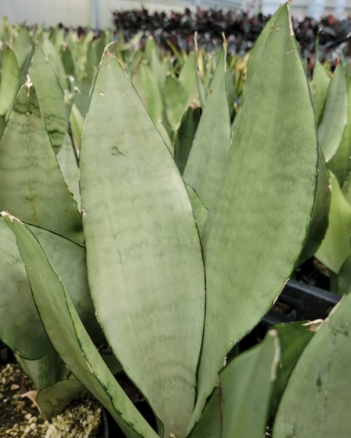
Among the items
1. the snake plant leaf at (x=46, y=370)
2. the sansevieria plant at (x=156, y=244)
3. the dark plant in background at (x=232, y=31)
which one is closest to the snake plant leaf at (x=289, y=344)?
the sansevieria plant at (x=156, y=244)

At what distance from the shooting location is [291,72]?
329 mm

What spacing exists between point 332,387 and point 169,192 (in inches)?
7.3

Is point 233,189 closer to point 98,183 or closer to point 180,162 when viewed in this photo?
point 98,183

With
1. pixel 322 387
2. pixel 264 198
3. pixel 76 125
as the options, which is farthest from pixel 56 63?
pixel 322 387

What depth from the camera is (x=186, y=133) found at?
615 millimetres

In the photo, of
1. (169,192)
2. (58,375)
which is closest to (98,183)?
(169,192)

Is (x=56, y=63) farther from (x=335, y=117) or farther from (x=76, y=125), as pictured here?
(x=335, y=117)

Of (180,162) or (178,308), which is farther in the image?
(180,162)

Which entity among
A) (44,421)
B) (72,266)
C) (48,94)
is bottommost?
(44,421)

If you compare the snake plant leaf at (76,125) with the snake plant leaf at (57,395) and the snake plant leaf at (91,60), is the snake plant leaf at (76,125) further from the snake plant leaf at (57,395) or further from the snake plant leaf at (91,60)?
the snake plant leaf at (91,60)

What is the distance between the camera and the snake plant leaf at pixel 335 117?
26.5 inches

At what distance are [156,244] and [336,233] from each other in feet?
0.96

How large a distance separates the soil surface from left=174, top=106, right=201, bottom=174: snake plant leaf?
31 cm

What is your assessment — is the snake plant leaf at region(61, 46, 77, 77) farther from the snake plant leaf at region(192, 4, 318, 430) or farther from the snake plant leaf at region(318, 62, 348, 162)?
the snake plant leaf at region(192, 4, 318, 430)
